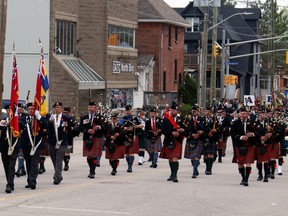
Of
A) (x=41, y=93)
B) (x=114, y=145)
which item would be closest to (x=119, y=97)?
(x=114, y=145)

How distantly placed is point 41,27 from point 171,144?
82.0 feet

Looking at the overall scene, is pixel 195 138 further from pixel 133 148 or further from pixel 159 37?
pixel 159 37

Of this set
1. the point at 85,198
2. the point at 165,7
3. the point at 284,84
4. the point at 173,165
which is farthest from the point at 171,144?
the point at 284,84

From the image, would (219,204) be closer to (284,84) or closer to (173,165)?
(173,165)

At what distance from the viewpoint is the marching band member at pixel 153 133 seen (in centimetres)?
2583

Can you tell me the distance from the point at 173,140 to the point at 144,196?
3.84 metres

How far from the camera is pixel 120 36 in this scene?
53.7 m

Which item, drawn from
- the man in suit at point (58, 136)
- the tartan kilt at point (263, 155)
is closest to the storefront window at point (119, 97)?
the tartan kilt at point (263, 155)

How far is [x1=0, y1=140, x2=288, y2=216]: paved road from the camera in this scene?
15.8 metres

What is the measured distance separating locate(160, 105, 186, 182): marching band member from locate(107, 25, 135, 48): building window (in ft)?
98.5

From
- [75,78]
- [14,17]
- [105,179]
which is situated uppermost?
[14,17]

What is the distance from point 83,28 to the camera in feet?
164

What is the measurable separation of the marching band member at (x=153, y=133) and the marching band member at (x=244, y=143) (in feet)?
15.4

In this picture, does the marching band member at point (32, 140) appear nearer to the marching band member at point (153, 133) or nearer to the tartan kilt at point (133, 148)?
the tartan kilt at point (133, 148)
